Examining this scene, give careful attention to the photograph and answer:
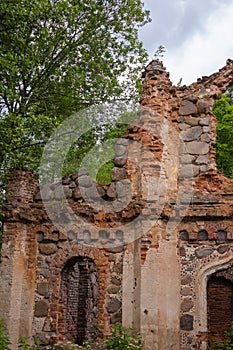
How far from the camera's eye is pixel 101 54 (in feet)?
41.9

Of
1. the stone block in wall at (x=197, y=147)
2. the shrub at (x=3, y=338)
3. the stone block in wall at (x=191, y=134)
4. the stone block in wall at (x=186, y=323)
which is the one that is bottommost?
the shrub at (x=3, y=338)

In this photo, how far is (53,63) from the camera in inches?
466

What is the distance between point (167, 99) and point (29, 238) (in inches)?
148

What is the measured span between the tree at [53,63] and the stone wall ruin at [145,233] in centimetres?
103

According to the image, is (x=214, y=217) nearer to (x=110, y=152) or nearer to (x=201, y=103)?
(x=201, y=103)

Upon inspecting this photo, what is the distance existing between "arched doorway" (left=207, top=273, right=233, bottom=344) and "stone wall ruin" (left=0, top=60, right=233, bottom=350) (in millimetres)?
43

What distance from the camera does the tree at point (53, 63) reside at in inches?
352

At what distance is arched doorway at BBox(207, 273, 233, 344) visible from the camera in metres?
9.37

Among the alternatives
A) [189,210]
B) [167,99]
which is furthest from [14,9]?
[189,210]

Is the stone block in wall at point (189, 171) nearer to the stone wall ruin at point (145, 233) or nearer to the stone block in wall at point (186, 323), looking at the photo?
the stone wall ruin at point (145, 233)

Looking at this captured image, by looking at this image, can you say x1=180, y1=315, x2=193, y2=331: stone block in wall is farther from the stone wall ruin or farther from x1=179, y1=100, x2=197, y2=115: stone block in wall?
x1=179, y1=100, x2=197, y2=115: stone block in wall

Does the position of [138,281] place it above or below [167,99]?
below

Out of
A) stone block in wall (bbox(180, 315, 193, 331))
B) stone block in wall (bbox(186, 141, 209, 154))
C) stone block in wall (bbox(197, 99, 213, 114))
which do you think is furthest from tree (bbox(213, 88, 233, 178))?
stone block in wall (bbox(180, 315, 193, 331))

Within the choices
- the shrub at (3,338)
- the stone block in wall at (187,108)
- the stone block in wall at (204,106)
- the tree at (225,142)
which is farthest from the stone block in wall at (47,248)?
the tree at (225,142)
